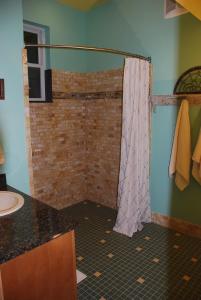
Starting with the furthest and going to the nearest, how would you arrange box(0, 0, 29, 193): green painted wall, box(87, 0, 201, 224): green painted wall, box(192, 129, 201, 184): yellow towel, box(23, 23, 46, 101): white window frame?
A: box(23, 23, 46, 101): white window frame < box(87, 0, 201, 224): green painted wall < box(192, 129, 201, 184): yellow towel < box(0, 0, 29, 193): green painted wall

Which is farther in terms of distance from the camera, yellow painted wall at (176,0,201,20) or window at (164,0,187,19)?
window at (164,0,187,19)

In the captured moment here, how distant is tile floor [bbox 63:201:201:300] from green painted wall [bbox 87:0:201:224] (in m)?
0.43

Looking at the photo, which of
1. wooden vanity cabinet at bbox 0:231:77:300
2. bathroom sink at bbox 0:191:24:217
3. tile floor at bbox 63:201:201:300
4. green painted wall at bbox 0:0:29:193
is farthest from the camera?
tile floor at bbox 63:201:201:300

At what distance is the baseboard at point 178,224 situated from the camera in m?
2.90

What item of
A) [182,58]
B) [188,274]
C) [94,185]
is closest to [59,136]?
[94,185]

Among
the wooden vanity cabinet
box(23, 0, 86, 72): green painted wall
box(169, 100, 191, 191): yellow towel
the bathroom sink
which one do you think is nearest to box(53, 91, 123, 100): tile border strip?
box(23, 0, 86, 72): green painted wall

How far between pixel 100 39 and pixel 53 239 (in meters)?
2.98

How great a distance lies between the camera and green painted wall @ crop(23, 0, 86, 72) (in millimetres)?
3121

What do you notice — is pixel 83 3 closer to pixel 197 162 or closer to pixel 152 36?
pixel 152 36

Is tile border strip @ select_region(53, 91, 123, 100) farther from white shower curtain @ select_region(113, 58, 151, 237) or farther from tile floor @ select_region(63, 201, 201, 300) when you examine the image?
tile floor @ select_region(63, 201, 201, 300)

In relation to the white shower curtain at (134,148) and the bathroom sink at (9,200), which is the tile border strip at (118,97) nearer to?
the white shower curtain at (134,148)

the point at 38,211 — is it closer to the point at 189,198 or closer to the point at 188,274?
the point at 188,274

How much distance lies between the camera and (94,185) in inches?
156

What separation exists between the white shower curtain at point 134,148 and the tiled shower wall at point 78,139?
61 cm
